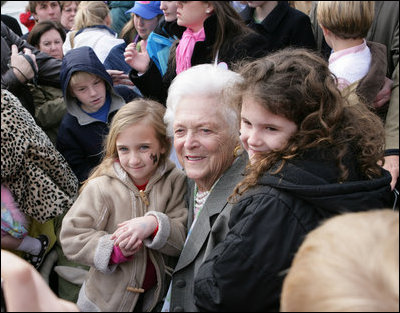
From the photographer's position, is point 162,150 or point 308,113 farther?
point 162,150

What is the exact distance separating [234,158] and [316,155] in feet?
2.29

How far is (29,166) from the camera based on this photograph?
2.58 meters

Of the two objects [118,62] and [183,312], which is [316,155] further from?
[118,62]

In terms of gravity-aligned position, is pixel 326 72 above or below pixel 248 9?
above

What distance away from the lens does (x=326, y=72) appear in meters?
1.99

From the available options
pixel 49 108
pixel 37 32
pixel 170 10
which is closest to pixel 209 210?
pixel 49 108

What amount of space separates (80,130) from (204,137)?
1317mm

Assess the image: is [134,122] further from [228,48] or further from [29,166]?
[228,48]

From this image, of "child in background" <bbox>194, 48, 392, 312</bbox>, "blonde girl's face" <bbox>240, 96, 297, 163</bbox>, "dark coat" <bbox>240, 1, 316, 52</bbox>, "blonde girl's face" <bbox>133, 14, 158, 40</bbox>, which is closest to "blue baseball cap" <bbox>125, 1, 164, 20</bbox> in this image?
"blonde girl's face" <bbox>133, 14, 158, 40</bbox>

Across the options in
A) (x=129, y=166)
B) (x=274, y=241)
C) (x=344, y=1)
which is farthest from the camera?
(x=344, y=1)

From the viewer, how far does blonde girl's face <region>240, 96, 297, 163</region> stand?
1894 millimetres

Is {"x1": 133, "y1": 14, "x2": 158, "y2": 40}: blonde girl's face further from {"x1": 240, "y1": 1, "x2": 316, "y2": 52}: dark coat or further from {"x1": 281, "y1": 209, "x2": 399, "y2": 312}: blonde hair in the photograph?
{"x1": 281, "y1": 209, "x2": 399, "y2": 312}: blonde hair

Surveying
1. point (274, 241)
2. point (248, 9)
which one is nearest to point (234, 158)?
point (274, 241)

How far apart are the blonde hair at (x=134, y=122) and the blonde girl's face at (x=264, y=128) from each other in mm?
765
